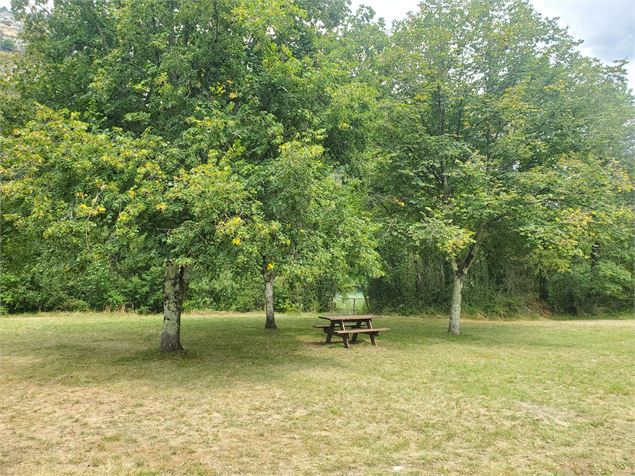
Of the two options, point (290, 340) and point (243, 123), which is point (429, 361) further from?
point (243, 123)

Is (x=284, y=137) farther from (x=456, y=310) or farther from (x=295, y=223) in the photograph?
(x=456, y=310)

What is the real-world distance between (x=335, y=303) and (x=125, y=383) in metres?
15.6

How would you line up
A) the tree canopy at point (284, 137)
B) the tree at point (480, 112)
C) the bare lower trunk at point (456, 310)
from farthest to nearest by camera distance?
the bare lower trunk at point (456, 310)
the tree at point (480, 112)
the tree canopy at point (284, 137)

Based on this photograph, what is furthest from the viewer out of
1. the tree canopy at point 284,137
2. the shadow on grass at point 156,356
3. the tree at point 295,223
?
the shadow on grass at point 156,356

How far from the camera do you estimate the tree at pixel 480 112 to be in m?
12.9

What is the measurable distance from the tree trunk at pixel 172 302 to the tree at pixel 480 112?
6409 mm

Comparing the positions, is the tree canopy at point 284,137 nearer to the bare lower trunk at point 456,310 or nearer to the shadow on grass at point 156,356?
the bare lower trunk at point 456,310

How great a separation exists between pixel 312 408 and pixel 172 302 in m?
4.75

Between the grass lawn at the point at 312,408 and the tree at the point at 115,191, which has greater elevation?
the tree at the point at 115,191

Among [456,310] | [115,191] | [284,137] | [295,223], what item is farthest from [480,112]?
[115,191]

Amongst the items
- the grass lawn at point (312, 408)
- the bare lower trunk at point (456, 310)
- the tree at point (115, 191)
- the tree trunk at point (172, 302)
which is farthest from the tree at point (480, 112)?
the tree at point (115, 191)

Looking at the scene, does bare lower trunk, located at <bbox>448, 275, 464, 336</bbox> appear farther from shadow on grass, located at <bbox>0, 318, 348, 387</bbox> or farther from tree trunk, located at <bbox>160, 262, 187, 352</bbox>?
tree trunk, located at <bbox>160, 262, 187, 352</bbox>

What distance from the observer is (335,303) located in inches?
877

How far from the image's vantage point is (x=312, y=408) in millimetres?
5926
